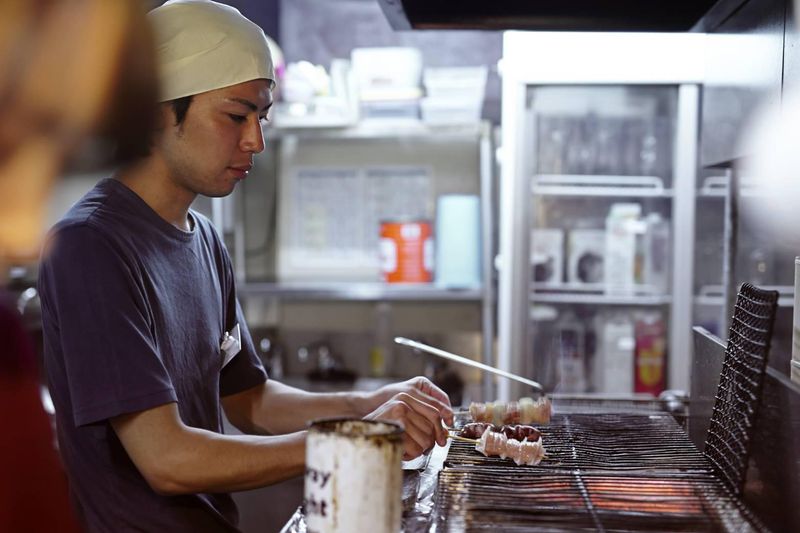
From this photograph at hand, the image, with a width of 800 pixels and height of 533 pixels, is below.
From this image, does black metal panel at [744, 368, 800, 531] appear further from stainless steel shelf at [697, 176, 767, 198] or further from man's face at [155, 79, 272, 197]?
stainless steel shelf at [697, 176, 767, 198]

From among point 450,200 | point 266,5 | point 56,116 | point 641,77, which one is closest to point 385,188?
point 450,200

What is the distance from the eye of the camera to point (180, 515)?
1.74 metres

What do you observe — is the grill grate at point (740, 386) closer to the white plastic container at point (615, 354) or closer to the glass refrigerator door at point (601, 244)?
the glass refrigerator door at point (601, 244)

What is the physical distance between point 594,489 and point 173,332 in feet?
2.99

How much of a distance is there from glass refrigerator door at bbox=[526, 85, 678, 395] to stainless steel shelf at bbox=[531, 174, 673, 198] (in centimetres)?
1

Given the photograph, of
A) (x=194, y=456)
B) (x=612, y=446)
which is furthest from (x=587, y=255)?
(x=194, y=456)

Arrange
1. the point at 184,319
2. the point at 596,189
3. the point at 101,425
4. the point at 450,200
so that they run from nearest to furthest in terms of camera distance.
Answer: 1. the point at 101,425
2. the point at 184,319
3. the point at 596,189
4. the point at 450,200

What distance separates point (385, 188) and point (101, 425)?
11.3 ft

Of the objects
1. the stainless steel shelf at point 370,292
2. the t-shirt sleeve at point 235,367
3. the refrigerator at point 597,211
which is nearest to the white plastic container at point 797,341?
the t-shirt sleeve at point 235,367

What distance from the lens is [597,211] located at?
4320 mm

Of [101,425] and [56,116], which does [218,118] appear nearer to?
[101,425]

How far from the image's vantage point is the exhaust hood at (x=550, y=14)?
7.16 ft

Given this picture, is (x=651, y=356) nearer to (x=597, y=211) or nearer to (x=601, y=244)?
(x=601, y=244)

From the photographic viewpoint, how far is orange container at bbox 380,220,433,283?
459 centimetres
